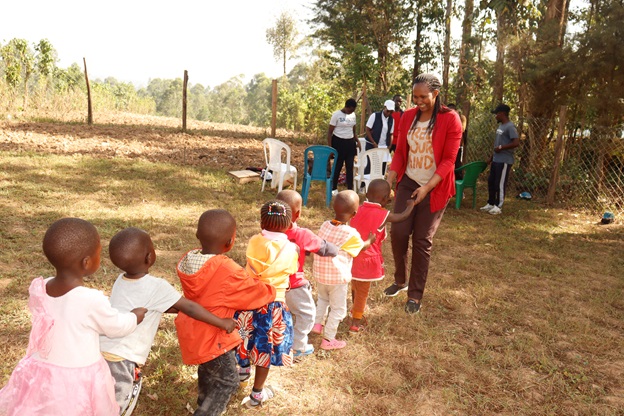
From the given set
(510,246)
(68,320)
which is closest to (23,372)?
(68,320)

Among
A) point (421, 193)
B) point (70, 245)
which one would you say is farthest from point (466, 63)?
point (70, 245)

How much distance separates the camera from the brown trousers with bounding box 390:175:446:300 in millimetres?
4359

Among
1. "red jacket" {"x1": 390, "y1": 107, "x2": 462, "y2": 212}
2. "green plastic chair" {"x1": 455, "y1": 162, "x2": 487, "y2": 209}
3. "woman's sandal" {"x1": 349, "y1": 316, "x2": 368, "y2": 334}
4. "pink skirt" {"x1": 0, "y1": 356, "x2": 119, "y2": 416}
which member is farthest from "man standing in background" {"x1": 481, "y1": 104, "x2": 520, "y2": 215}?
"pink skirt" {"x1": 0, "y1": 356, "x2": 119, "y2": 416}

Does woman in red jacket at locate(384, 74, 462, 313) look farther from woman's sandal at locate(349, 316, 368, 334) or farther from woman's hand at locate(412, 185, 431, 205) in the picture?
woman's sandal at locate(349, 316, 368, 334)

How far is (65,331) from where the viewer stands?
80.2 inches

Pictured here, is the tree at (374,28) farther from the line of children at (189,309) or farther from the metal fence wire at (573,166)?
the line of children at (189,309)

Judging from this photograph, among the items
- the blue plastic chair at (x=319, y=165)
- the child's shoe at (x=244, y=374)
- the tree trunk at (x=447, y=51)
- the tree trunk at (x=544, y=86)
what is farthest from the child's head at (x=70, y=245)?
the tree trunk at (x=447, y=51)

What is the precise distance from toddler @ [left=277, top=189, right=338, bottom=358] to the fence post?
728 centimetres

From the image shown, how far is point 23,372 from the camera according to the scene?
2.10m

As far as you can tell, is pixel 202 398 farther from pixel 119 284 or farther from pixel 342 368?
pixel 342 368

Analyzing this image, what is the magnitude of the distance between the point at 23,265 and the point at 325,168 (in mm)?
4734

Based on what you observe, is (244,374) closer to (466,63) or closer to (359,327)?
(359,327)

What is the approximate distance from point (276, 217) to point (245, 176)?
684 centimetres

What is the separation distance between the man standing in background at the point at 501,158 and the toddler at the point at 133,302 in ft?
24.6
